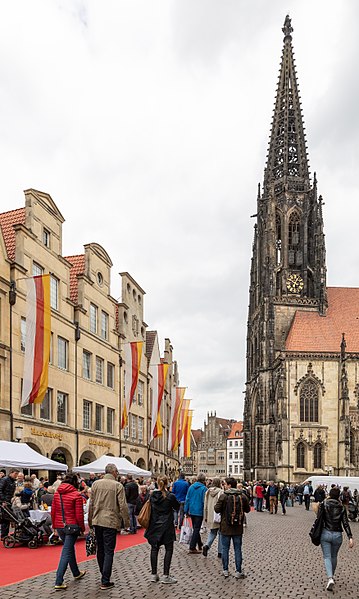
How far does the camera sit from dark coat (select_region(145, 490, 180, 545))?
11352mm

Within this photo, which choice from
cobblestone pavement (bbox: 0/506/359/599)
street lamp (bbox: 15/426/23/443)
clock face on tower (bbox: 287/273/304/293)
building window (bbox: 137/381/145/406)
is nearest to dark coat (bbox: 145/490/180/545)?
cobblestone pavement (bbox: 0/506/359/599)

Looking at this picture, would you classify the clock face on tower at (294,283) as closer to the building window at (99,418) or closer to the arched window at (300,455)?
the arched window at (300,455)

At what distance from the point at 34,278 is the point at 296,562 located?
15.0 m

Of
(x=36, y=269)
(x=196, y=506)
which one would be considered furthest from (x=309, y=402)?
(x=196, y=506)

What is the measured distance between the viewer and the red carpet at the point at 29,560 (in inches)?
456

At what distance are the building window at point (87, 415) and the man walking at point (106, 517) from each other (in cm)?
2520

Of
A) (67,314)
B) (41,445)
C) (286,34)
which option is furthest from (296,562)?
(286,34)

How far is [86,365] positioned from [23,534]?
21.1 m

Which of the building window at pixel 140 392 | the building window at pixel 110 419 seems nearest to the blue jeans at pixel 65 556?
the building window at pixel 110 419

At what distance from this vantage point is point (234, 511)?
11898mm

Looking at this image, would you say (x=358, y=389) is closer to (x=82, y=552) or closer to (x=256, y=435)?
(x=256, y=435)

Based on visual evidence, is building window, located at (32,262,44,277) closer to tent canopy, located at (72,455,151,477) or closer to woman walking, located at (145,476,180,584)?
tent canopy, located at (72,455,151,477)

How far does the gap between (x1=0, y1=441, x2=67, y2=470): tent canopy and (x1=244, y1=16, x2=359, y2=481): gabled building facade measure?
4975 centimetres

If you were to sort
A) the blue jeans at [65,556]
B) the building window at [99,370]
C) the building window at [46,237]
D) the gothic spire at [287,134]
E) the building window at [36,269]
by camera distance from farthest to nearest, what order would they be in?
the gothic spire at [287,134], the building window at [99,370], the building window at [46,237], the building window at [36,269], the blue jeans at [65,556]
